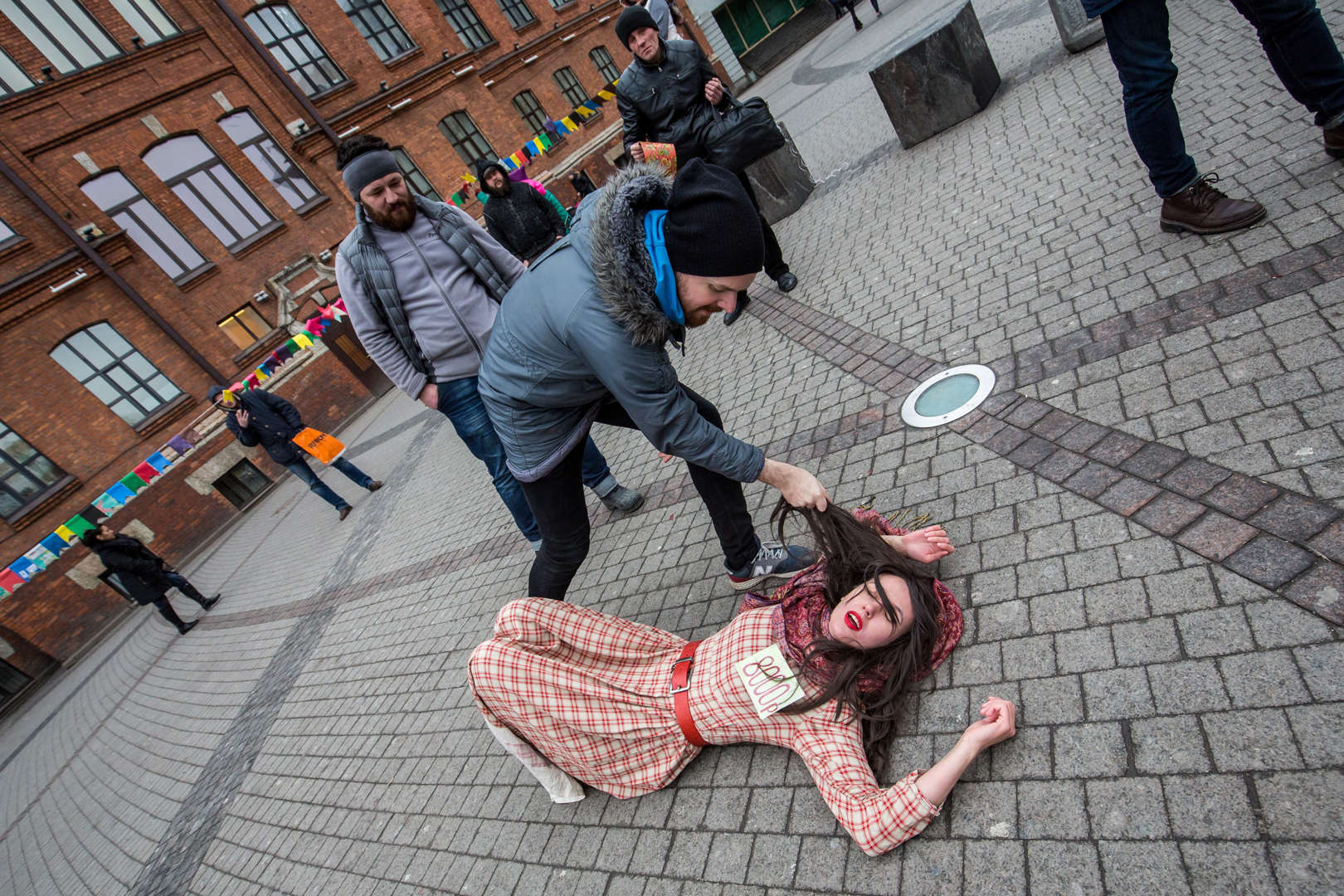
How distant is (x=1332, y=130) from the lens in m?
3.56

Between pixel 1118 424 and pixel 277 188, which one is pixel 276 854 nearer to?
pixel 1118 424

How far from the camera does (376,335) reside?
392 cm

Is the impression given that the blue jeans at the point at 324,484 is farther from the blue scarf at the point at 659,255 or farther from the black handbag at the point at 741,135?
the blue scarf at the point at 659,255

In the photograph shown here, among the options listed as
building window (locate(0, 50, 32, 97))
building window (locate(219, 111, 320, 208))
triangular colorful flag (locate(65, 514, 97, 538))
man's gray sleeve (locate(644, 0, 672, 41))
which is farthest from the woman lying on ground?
building window (locate(219, 111, 320, 208))

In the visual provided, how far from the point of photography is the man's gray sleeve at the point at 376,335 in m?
3.83

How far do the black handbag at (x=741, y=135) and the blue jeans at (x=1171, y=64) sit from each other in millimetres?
2575

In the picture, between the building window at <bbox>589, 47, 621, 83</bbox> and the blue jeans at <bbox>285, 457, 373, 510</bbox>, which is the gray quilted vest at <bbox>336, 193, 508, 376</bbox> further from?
the building window at <bbox>589, 47, 621, 83</bbox>

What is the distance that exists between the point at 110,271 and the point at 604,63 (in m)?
17.4

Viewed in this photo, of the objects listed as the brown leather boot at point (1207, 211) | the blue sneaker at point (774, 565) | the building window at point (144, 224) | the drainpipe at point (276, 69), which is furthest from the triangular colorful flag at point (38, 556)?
the brown leather boot at point (1207, 211)

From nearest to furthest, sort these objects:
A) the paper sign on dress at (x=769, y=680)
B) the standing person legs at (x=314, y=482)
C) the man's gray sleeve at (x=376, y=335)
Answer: the paper sign on dress at (x=769, y=680) < the man's gray sleeve at (x=376, y=335) < the standing person legs at (x=314, y=482)

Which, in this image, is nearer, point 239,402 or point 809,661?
point 809,661

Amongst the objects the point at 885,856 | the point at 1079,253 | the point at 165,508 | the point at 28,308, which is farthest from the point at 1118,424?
the point at 28,308

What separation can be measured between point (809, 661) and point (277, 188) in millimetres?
16658

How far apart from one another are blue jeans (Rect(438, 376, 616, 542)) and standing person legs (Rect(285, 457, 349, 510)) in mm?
5359
